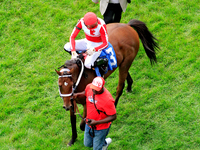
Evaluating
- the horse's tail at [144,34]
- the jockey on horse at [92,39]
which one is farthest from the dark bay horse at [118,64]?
the jockey on horse at [92,39]

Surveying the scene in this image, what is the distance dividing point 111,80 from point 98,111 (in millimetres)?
2903

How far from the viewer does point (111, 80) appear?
7238mm

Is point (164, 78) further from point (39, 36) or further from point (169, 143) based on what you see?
point (39, 36)

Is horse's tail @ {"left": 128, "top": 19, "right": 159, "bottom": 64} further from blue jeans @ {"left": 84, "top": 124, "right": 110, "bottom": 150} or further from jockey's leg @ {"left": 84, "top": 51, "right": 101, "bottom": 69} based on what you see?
blue jeans @ {"left": 84, "top": 124, "right": 110, "bottom": 150}

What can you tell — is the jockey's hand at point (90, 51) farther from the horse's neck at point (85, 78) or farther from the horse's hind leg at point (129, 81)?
the horse's hind leg at point (129, 81)

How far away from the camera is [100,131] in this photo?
15.0 ft

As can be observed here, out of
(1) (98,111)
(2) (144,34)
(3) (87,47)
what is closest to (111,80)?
(2) (144,34)

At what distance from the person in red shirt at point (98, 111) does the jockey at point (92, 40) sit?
35.6 inches

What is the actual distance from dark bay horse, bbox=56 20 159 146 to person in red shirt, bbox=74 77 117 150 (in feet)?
0.93

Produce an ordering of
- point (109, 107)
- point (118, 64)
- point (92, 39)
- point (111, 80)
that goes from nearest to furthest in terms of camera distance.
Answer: point (109, 107)
point (92, 39)
point (118, 64)
point (111, 80)

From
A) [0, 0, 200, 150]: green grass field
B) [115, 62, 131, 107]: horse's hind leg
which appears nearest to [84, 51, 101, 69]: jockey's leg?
[115, 62, 131, 107]: horse's hind leg

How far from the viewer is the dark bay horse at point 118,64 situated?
4.68 m

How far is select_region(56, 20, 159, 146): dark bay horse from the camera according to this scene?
468 centimetres

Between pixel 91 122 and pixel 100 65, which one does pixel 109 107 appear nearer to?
pixel 91 122
